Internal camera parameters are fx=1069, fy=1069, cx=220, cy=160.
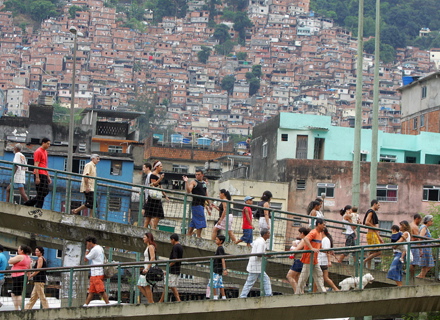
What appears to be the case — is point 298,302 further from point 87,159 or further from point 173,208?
point 87,159

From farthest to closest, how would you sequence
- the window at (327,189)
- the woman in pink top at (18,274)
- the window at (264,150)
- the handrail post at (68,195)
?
the window at (264,150), the window at (327,189), the handrail post at (68,195), the woman in pink top at (18,274)

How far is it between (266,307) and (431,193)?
38.6 m

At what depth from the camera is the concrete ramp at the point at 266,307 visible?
2053 centimetres

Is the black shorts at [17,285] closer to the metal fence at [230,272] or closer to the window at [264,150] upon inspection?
the metal fence at [230,272]

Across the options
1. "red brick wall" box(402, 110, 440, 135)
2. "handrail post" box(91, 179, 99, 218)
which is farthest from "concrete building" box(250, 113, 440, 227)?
"handrail post" box(91, 179, 99, 218)

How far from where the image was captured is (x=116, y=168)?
217 feet

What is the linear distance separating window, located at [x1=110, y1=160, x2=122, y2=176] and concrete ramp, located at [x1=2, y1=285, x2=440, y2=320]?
148ft

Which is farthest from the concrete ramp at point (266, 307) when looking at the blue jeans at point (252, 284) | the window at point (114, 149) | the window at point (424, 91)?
the window at point (114, 149)

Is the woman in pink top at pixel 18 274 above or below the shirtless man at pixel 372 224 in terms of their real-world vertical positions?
below

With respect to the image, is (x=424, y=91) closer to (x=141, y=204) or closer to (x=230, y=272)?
(x=141, y=204)

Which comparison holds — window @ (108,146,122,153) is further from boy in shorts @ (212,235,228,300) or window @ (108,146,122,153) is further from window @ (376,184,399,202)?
boy in shorts @ (212,235,228,300)

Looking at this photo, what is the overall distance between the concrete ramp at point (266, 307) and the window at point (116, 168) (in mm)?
45167

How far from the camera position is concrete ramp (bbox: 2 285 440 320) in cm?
2053

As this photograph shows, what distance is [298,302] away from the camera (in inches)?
807
